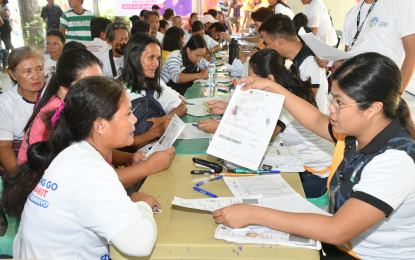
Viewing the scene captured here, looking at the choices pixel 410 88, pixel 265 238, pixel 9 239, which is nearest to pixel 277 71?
pixel 265 238

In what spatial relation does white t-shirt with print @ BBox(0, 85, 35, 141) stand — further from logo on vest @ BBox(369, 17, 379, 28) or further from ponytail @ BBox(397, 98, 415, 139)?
logo on vest @ BBox(369, 17, 379, 28)

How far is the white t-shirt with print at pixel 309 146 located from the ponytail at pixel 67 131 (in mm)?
1179

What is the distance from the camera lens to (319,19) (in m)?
4.71

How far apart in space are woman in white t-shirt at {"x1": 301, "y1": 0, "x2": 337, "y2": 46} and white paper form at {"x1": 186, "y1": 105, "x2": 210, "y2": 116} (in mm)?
2798

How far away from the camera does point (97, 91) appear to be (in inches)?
46.6

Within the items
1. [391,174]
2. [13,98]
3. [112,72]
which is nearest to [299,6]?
[112,72]

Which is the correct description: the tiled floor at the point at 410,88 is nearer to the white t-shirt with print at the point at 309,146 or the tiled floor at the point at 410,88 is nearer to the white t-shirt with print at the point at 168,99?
the white t-shirt with print at the point at 309,146

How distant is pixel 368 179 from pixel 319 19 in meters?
4.22

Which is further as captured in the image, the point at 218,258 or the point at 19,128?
the point at 19,128

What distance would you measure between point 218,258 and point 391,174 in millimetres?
594

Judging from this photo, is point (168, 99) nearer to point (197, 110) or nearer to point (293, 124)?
point (197, 110)

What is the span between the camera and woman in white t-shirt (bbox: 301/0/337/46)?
4688mm

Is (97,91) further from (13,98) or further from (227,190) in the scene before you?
(13,98)

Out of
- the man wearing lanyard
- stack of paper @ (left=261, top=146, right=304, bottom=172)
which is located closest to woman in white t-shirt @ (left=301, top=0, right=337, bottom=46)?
the man wearing lanyard
